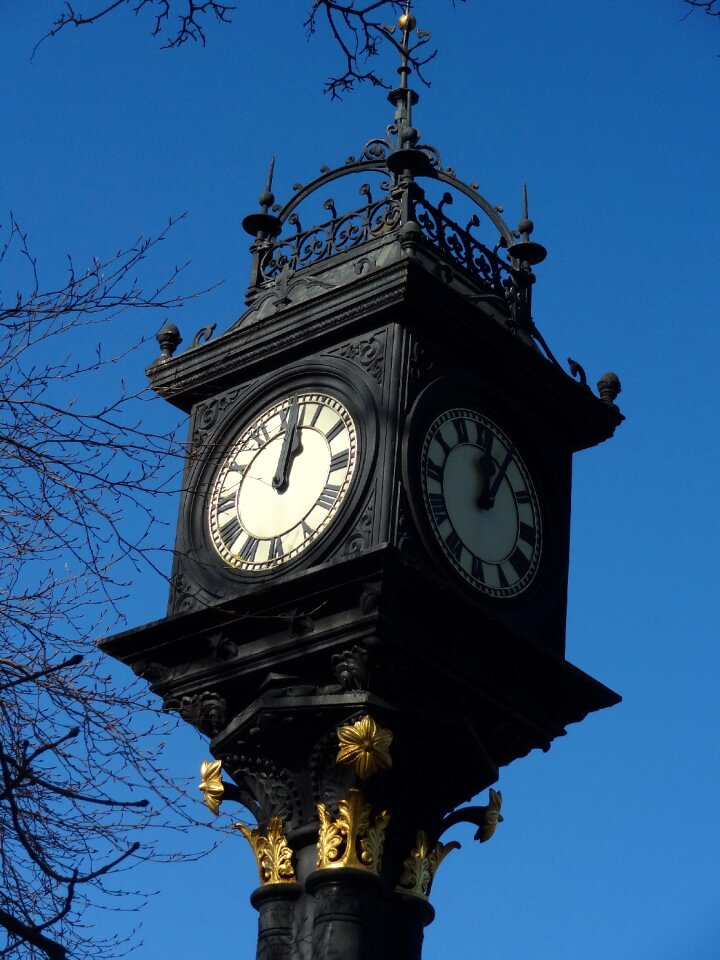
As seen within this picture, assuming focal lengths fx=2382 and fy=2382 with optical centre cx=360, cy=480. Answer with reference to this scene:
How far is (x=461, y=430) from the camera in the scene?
58.8ft

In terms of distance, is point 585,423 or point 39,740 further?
point 585,423

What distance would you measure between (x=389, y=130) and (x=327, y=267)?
59.8 inches

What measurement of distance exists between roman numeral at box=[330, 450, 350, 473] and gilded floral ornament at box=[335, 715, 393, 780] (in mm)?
1918

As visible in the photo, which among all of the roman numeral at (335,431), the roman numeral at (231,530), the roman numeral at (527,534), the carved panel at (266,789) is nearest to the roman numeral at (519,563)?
the roman numeral at (527,534)

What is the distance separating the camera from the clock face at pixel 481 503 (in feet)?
57.0

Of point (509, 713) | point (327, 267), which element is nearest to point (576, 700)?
point (509, 713)

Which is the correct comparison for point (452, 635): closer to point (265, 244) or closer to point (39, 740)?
point (265, 244)

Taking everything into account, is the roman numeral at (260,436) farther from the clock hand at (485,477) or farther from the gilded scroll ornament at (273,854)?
the gilded scroll ornament at (273,854)

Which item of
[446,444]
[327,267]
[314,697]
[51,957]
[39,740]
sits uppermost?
[327,267]

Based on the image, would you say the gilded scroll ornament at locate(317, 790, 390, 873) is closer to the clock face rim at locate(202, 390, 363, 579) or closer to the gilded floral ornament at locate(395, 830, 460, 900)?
the gilded floral ornament at locate(395, 830, 460, 900)

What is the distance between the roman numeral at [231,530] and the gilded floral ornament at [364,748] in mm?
1971

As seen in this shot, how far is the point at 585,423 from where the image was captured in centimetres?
1895

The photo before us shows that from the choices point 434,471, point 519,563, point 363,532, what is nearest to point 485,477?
point 434,471

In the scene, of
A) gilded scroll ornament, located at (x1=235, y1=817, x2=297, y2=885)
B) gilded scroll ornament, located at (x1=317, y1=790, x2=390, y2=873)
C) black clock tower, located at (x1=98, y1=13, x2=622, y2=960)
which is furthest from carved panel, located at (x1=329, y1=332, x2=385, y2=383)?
gilded scroll ornament, located at (x1=235, y1=817, x2=297, y2=885)
